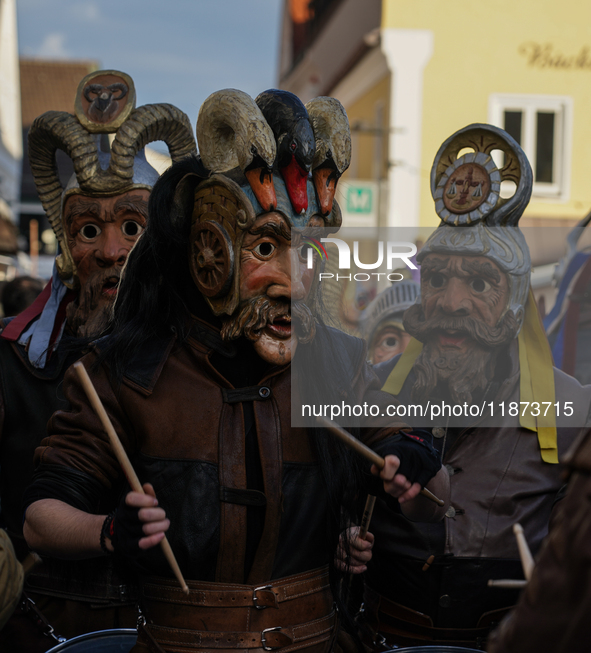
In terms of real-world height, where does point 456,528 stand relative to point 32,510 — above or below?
below

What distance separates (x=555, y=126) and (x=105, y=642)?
1233cm

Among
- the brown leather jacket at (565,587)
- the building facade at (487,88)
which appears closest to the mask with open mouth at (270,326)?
the brown leather jacket at (565,587)

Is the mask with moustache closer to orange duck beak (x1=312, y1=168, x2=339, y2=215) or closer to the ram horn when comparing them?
orange duck beak (x1=312, y1=168, x2=339, y2=215)

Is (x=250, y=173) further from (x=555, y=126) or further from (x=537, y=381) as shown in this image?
(x=555, y=126)

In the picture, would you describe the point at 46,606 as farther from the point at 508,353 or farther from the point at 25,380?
the point at 508,353

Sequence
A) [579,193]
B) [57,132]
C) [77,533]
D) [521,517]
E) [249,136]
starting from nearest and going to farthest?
[77,533]
[249,136]
[521,517]
[57,132]
[579,193]

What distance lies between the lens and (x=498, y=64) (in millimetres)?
13047

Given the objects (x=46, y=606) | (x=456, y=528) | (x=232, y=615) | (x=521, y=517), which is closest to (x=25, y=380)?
(x=46, y=606)

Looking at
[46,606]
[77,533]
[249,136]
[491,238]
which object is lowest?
[46,606]

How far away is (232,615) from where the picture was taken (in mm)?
1942

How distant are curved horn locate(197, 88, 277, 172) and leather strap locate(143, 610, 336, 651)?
1.14m

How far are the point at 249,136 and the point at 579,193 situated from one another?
468 inches

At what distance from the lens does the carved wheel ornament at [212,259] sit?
197 cm

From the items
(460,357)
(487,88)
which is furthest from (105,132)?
(487,88)
